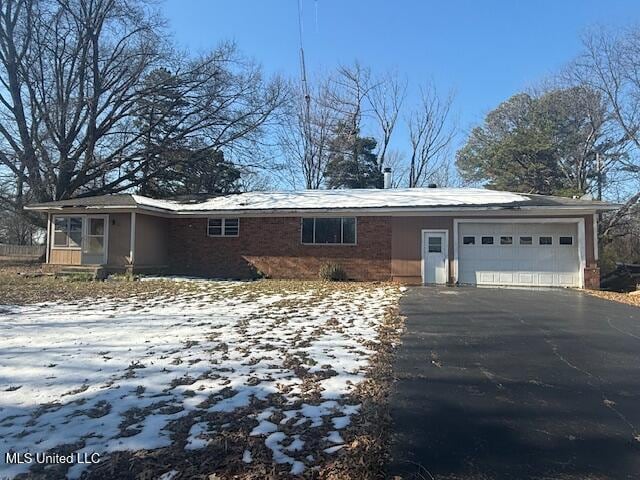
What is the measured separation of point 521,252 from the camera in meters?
14.9

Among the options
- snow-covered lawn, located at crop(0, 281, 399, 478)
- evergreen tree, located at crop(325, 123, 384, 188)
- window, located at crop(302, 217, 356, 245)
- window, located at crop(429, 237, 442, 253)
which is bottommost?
snow-covered lawn, located at crop(0, 281, 399, 478)

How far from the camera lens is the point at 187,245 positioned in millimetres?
18312

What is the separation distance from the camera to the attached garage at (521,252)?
14.5 m

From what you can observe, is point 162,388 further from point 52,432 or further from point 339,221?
point 339,221

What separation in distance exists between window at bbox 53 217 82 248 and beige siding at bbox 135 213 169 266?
2.67 metres

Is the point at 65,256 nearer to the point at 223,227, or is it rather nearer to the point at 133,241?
the point at 133,241

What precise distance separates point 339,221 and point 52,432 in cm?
1367

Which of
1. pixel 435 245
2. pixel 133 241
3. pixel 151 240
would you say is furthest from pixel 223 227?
pixel 435 245

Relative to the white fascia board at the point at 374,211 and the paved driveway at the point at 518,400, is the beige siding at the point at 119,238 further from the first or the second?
the paved driveway at the point at 518,400

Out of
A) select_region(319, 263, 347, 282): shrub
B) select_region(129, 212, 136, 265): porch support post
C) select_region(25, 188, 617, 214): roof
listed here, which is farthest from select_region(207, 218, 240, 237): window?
select_region(319, 263, 347, 282): shrub

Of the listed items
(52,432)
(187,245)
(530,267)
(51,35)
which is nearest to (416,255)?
(530,267)

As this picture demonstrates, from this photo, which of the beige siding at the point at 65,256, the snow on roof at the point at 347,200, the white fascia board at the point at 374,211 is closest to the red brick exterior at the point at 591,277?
the white fascia board at the point at 374,211

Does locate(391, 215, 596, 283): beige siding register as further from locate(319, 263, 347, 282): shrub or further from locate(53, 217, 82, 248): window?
locate(53, 217, 82, 248): window

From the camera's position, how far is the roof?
48.5 feet
